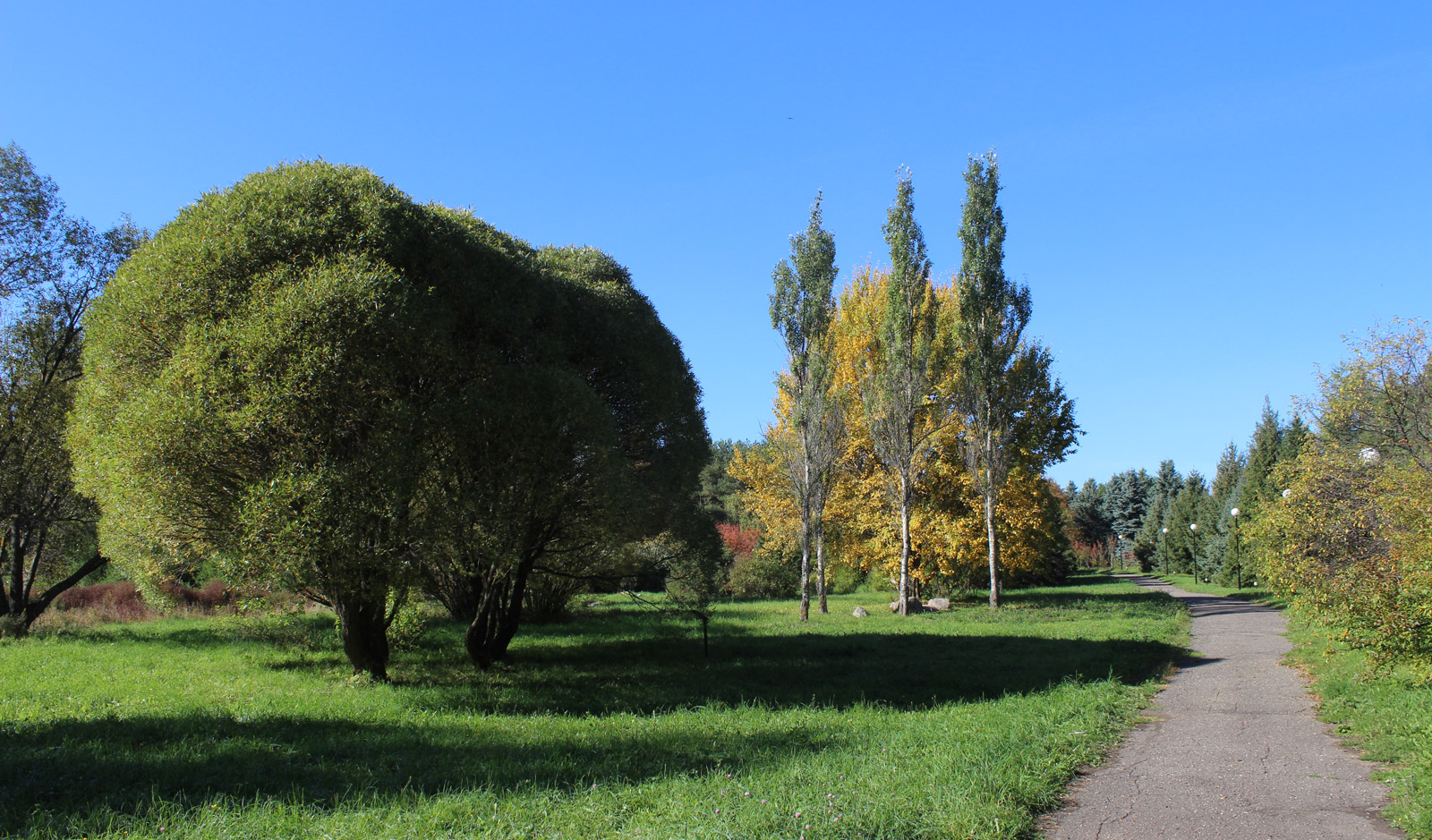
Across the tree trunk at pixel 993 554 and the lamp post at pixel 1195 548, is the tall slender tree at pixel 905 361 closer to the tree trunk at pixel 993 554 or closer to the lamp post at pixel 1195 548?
the tree trunk at pixel 993 554

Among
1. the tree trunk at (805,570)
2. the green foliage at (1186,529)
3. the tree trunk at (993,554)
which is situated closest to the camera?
the tree trunk at (805,570)

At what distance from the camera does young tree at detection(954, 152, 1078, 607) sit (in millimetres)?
26797

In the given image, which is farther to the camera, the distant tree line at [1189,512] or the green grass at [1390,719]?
the distant tree line at [1189,512]

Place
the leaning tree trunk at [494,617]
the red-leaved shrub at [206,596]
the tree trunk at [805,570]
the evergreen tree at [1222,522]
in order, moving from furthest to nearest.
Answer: the evergreen tree at [1222,522] → the red-leaved shrub at [206,596] → the tree trunk at [805,570] → the leaning tree trunk at [494,617]

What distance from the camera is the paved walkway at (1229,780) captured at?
217 inches

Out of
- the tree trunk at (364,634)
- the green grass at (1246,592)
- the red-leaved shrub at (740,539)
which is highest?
the red-leaved shrub at (740,539)

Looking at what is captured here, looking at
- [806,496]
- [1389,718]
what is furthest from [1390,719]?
[806,496]

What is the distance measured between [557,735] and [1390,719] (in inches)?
353

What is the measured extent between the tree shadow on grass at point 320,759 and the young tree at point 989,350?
65.5 ft

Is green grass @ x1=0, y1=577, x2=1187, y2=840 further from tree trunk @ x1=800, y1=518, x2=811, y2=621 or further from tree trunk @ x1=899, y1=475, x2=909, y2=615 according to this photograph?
tree trunk @ x1=899, y1=475, x2=909, y2=615

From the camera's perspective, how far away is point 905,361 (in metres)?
26.8

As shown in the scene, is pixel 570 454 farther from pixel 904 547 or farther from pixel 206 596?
pixel 206 596

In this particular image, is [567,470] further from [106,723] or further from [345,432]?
[106,723]

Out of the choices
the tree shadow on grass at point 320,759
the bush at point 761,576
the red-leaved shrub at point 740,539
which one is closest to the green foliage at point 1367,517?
the tree shadow on grass at point 320,759
